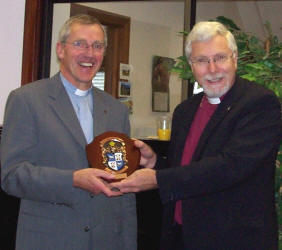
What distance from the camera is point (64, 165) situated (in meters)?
1.95

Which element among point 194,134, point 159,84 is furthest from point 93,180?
point 159,84

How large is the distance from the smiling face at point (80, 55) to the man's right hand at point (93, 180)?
1.40 ft

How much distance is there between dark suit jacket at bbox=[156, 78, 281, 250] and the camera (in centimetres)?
181

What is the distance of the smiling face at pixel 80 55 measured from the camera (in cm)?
209

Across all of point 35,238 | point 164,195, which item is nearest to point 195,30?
point 164,195

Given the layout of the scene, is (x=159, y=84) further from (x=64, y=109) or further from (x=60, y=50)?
(x=64, y=109)

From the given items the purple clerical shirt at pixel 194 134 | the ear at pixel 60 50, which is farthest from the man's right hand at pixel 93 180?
the ear at pixel 60 50

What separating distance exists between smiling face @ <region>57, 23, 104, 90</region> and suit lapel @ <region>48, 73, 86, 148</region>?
0.07 m

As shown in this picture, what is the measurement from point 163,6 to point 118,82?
935 mm

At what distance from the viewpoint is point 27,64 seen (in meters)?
3.72

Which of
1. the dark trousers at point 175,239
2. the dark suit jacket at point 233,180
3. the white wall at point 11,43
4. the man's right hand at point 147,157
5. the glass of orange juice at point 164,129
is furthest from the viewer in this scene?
the glass of orange juice at point 164,129

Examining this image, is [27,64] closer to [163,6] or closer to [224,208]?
[163,6]

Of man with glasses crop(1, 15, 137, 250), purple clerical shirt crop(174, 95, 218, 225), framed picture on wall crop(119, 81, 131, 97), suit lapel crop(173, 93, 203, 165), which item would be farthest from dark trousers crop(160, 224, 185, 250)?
framed picture on wall crop(119, 81, 131, 97)

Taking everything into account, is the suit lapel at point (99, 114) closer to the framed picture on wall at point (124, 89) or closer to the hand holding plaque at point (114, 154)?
the hand holding plaque at point (114, 154)
